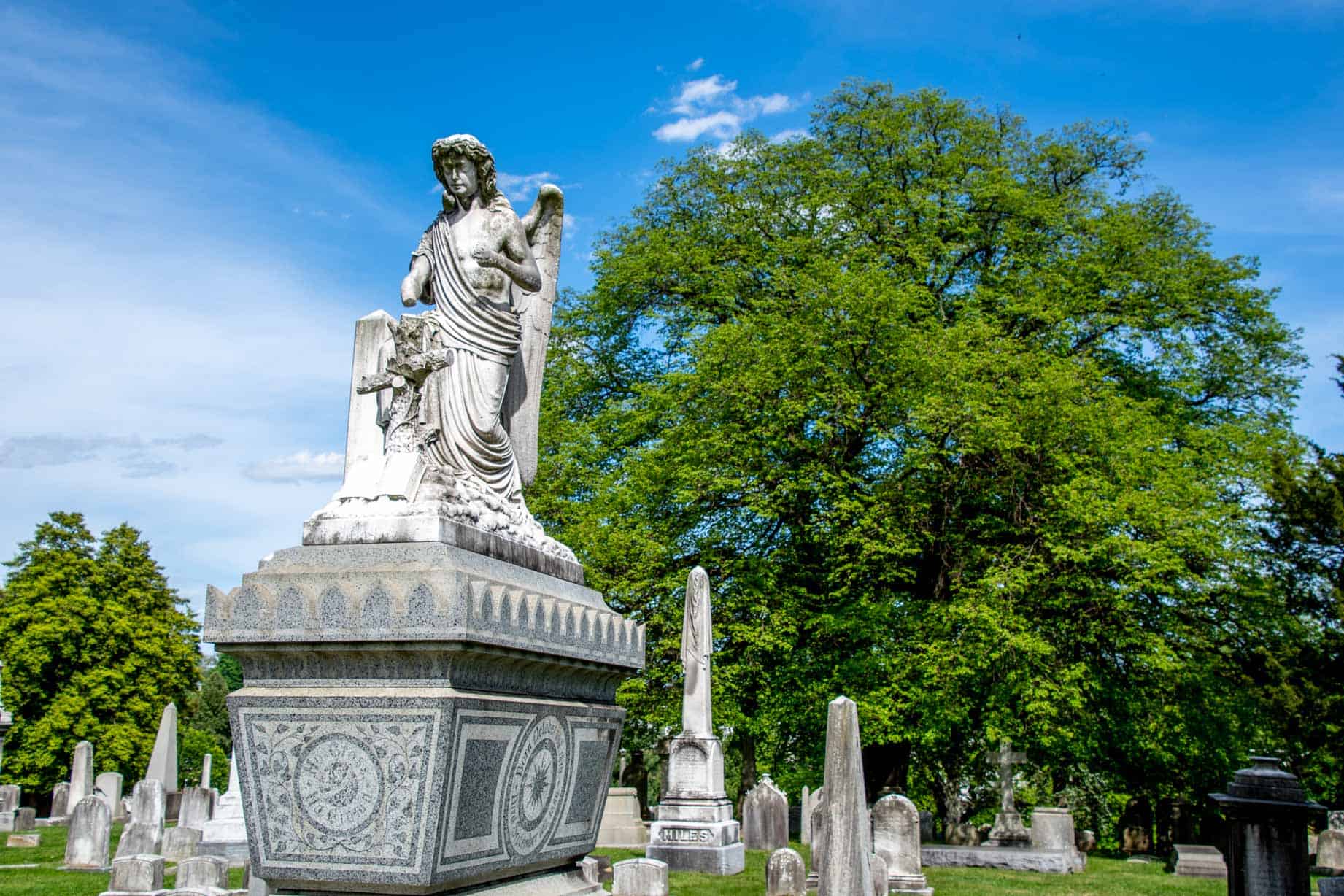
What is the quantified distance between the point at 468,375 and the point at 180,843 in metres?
14.0

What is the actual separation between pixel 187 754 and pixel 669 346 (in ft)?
121

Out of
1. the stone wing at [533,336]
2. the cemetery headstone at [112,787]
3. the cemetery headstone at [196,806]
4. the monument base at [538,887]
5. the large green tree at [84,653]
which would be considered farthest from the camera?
the large green tree at [84,653]

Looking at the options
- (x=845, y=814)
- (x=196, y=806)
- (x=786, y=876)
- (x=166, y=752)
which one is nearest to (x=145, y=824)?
(x=196, y=806)

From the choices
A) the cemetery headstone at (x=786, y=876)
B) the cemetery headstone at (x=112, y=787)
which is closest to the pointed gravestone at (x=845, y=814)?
the cemetery headstone at (x=786, y=876)

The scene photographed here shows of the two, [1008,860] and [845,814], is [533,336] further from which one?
[1008,860]

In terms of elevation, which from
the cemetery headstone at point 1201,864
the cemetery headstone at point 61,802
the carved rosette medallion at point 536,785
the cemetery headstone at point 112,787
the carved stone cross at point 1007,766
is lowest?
the cemetery headstone at point 61,802

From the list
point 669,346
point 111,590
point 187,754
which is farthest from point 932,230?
point 187,754

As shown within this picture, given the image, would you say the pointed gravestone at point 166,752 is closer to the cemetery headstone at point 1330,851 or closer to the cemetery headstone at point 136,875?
the cemetery headstone at point 136,875

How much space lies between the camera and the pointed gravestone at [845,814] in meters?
8.78

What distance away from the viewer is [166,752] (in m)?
23.2

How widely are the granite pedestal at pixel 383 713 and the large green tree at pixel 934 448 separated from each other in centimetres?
1644

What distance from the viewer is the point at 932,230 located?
2552 centimetres

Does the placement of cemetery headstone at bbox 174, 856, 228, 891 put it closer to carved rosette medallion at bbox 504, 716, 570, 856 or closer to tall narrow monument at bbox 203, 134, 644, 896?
tall narrow monument at bbox 203, 134, 644, 896

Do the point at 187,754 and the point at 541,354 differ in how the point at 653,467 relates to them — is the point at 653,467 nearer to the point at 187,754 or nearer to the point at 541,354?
the point at 541,354
